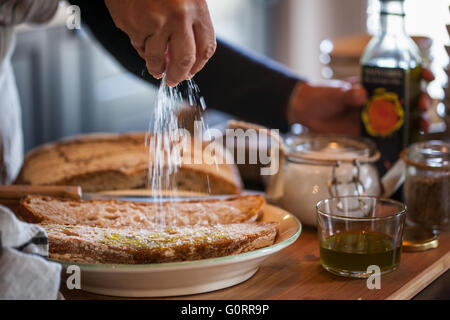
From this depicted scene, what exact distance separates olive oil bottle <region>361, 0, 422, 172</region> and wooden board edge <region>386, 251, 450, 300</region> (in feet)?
1.09

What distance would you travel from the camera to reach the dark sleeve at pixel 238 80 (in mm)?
1702

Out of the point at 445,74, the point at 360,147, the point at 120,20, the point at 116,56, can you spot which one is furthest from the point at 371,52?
the point at 116,56

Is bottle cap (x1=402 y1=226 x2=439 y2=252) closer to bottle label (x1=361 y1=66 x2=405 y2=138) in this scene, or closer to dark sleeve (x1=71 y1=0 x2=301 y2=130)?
bottle label (x1=361 y1=66 x2=405 y2=138)

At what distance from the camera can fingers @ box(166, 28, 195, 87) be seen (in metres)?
0.82

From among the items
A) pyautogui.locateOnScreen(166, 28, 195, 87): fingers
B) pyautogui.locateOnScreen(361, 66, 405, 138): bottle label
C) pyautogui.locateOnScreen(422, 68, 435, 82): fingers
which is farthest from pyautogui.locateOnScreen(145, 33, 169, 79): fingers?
pyautogui.locateOnScreen(422, 68, 435, 82): fingers

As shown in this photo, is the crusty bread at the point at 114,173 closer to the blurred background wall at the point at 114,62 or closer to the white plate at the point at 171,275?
the white plate at the point at 171,275

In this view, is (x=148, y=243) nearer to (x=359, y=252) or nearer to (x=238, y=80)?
(x=359, y=252)

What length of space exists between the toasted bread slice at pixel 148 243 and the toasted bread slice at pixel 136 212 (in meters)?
0.08

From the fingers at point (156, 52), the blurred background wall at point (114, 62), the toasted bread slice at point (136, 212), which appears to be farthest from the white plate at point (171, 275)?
the blurred background wall at point (114, 62)

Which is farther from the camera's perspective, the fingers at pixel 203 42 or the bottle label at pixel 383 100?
the bottle label at pixel 383 100

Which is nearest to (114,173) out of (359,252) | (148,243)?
(148,243)

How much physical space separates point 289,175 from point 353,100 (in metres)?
0.42

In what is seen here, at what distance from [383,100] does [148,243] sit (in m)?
0.68

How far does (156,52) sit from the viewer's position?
2.80 feet
